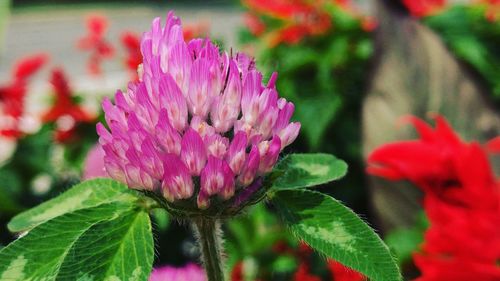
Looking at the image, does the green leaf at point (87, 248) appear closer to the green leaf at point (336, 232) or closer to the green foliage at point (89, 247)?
the green foliage at point (89, 247)

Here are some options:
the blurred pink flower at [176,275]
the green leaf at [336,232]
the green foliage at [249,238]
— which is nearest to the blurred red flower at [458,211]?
the blurred pink flower at [176,275]

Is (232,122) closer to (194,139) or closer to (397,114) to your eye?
(194,139)

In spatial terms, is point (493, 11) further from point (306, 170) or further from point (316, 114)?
point (306, 170)

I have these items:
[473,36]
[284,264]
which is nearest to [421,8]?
[473,36]

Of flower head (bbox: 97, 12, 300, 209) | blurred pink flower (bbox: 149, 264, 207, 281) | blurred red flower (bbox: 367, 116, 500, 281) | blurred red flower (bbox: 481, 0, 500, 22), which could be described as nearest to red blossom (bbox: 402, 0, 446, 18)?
blurred red flower (bbox: 481, 0, 500, 22)

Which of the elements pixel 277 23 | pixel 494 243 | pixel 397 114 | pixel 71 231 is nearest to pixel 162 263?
pixel 397 114
